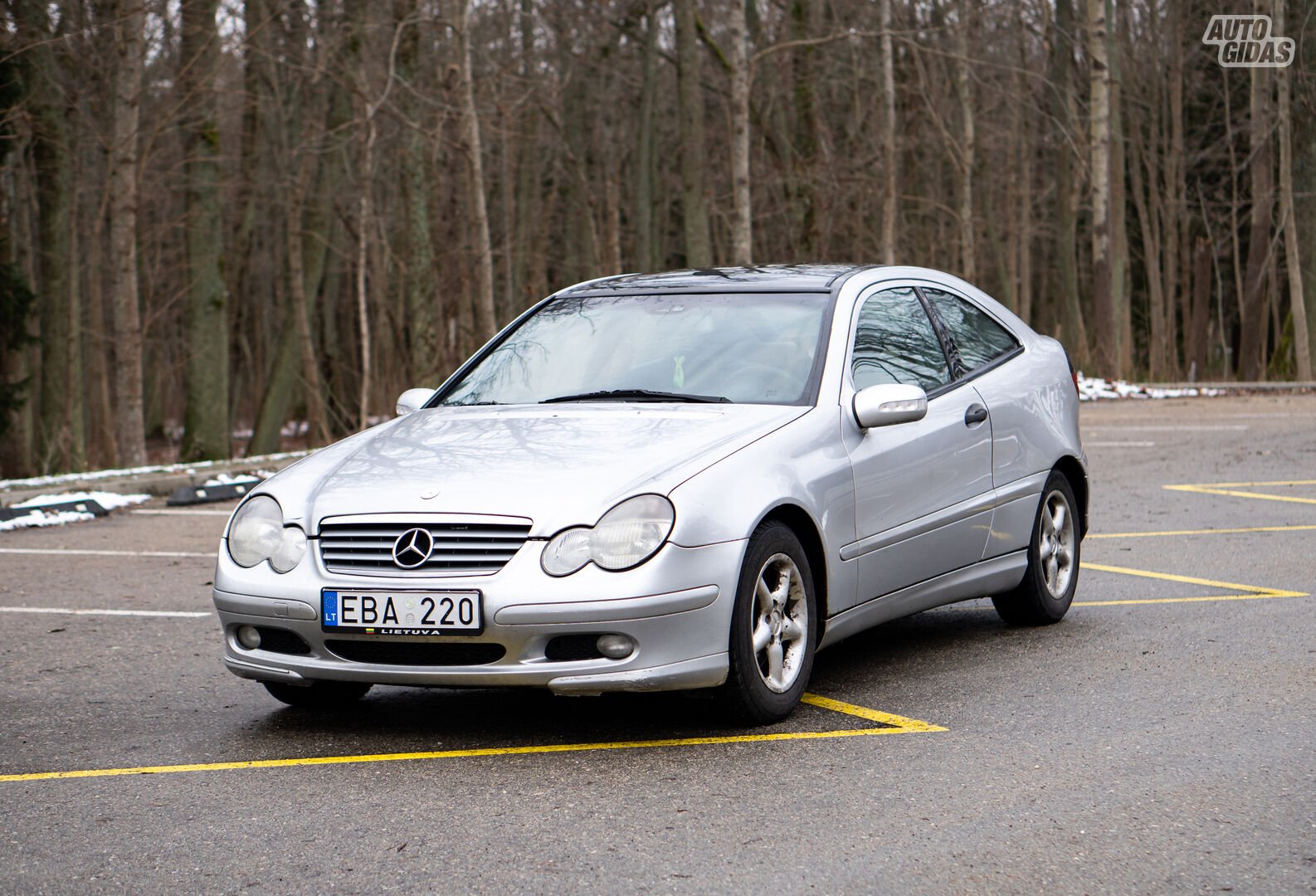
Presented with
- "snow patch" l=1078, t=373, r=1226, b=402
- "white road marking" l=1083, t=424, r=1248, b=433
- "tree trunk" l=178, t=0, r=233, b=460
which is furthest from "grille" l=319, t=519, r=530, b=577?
"snow patch" l=1078, t=373, r=1226, b=402

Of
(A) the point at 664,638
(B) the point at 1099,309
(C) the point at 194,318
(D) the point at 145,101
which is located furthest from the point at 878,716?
(D) the point at 145,101

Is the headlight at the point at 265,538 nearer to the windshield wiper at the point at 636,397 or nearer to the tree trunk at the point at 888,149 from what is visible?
the windshield wiper at the point at 636,397

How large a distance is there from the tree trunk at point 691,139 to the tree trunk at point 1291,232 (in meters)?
10.7

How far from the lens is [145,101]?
1161 inches

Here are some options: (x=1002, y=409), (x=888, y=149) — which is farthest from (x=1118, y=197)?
(x=1002, y=409)

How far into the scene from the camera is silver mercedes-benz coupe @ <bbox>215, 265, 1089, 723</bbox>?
5.03 meters

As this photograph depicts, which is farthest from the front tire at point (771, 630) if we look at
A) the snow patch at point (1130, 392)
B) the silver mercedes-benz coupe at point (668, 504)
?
the snow patch at point (1130, 392)

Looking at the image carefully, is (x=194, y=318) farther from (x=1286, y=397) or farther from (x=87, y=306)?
(x=1286, y=397)

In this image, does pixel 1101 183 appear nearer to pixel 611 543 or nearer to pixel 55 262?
pixel 55 262

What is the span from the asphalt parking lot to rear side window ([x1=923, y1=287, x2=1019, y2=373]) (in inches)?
50.5

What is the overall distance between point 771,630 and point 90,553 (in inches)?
276

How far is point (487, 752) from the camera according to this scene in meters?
5.20

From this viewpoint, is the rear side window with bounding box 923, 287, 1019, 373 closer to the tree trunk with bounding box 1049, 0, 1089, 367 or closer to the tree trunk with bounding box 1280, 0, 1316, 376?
the tree trunk with bounding box 1280, 0, 1316, 376

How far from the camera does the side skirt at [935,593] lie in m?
5.92
